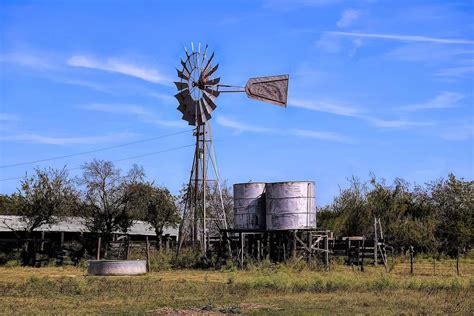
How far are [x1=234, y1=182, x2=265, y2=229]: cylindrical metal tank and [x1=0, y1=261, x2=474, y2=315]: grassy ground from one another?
11.8 m

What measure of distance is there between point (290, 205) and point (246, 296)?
15.8m

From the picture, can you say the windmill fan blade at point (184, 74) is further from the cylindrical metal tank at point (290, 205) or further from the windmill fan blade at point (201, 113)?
the cylindrical metal tank at point (290, 205)

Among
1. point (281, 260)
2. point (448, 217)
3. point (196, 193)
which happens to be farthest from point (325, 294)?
point (448, 217)

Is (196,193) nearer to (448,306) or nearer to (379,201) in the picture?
(379,201)

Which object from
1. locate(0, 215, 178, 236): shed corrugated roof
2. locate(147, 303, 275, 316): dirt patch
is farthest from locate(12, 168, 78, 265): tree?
locate(147, 303, 275, 316): dirt patch

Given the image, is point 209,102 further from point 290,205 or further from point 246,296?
point 246,296

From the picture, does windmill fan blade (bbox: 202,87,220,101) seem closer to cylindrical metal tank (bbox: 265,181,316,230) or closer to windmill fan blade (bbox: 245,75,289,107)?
windmill fan blade (bbox: 245,75,289,107)

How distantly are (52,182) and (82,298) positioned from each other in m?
23.7

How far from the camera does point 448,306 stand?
17969 millimetres

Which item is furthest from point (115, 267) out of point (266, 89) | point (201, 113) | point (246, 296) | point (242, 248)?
A: point (266, 89)

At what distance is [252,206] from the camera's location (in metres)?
37.8

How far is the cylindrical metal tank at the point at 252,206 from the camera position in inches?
1484

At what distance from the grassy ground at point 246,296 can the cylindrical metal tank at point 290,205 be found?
1080 cm

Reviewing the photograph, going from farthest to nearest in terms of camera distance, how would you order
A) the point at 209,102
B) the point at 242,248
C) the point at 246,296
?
the point at 209,102
the point at 242,248
the point at 246,296
